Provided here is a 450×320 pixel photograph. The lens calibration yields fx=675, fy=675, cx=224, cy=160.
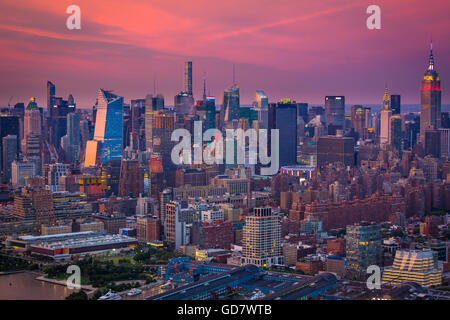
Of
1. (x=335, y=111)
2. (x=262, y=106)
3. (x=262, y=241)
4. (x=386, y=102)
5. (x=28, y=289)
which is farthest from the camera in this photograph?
(x=335, y=111)

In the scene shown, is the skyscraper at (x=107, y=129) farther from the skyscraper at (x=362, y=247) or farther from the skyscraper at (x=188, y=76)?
the skyscraper at (x=362, y=247)

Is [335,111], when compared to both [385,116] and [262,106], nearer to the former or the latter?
[385,116]

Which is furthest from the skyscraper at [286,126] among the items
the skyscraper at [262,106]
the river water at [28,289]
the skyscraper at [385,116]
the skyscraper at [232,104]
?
the river water at [28,289]

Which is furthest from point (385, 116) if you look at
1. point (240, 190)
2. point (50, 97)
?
point (50, 97)

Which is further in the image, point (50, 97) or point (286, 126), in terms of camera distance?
point (286, 126)

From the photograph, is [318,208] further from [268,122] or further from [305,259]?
[268,122]
